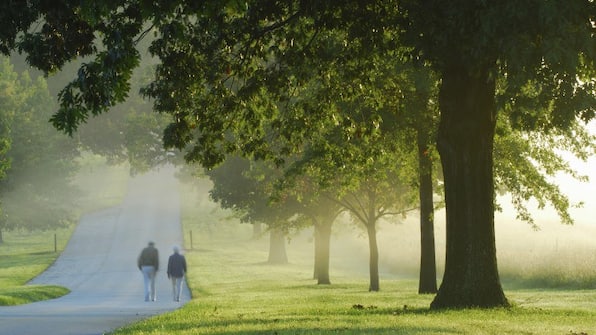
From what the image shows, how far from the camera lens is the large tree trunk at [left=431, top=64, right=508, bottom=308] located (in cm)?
1844

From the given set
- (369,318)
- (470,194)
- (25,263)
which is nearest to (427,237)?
(470,194)

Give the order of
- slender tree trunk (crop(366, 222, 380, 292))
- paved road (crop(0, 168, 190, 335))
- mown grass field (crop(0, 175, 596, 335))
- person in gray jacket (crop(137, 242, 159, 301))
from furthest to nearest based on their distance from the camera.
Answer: slender tree trunk (crop(366, 222, 380, 292)) → person in gray jacket (crop(137, 242, 159, 301)) → paved road (crop(0, 168, 190, 335)) → mown grass field (crop(0, 175, 596, 335))

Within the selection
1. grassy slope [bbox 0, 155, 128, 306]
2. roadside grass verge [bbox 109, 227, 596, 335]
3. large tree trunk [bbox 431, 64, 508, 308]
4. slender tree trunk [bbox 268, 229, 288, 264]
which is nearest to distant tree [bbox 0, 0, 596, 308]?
large tree trunk [bbox 431, 64, 508, 308]

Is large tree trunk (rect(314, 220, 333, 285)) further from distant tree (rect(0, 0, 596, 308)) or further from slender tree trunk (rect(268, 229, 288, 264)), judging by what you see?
distant tree (rect(0, 0, 596, 308))

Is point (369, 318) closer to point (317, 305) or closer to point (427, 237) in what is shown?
point (317, 305)

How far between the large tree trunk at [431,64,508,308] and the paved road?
21.9 ft

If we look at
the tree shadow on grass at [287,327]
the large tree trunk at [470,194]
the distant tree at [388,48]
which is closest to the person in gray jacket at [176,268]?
the distant tree at [388,48]

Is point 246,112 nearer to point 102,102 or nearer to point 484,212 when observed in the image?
point 484,212

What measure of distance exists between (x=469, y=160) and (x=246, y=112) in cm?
488

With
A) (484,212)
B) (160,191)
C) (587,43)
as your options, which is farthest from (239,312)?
(160,191)

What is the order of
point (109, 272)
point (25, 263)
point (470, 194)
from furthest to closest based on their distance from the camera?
point (25, 263)
point (109, 272)
point (470, 194)

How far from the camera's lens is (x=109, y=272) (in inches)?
1892

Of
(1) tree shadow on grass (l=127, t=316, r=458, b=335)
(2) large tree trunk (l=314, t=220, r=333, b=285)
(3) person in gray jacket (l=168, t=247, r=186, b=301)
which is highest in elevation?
(2) large tree trunk (l=314, t=220, r=333, b=285)

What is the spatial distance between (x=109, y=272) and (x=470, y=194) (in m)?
32.4
